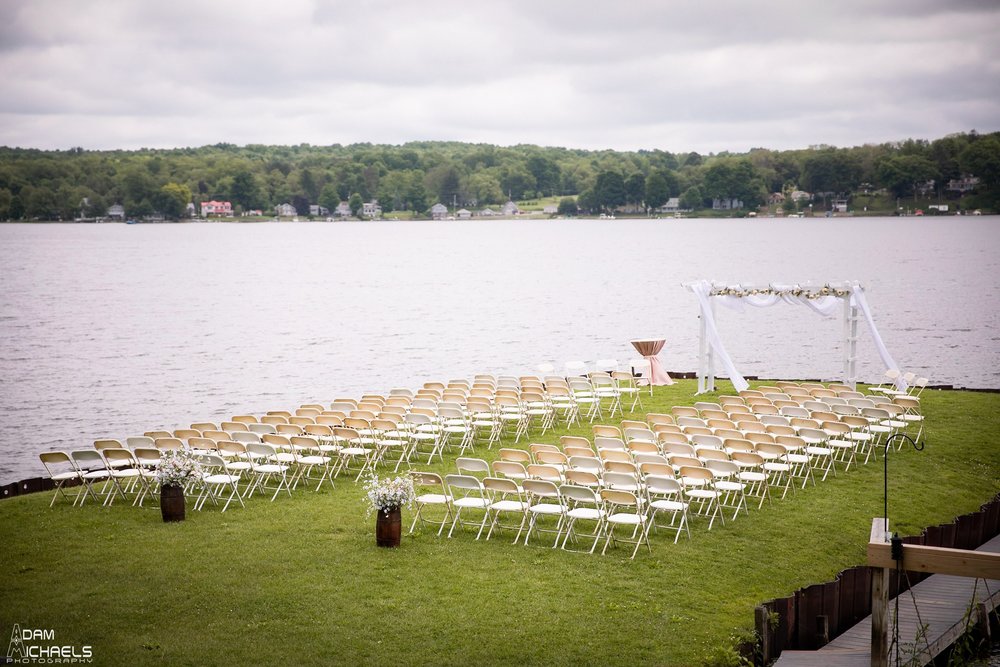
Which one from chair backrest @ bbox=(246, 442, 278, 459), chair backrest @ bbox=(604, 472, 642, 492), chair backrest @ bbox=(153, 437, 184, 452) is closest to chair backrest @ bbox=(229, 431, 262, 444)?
chair backrest @ bbox=(153, 437, 184, 452)

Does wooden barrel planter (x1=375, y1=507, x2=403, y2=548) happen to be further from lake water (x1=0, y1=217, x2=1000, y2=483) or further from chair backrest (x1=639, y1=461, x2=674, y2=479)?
lake water (x1=0, y1=217, x2=1000, y2=483)

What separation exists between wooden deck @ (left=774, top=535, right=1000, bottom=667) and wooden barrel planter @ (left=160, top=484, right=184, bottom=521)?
7.78 metres

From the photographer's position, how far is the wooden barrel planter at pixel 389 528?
12039 mm

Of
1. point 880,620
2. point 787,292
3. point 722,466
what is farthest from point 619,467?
point 787,292

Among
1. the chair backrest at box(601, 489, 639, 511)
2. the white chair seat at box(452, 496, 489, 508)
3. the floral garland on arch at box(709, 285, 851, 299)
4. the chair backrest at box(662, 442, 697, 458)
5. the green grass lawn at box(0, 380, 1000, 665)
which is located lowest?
the green grass lawn at box(0, 380, 1000, 665)

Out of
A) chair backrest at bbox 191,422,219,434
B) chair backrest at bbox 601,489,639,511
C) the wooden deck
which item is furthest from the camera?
chair backrest at bbox 191,422,219,434

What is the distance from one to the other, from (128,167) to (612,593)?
18029 centimetres

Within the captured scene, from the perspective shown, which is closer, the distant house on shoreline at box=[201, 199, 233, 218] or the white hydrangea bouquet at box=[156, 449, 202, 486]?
the white hydrangea bouquet at box=[156, 449, 202, 486]

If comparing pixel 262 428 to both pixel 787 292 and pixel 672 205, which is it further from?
pixel 672 205

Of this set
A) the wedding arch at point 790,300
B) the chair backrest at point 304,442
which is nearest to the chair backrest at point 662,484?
the chair backrest at point 304,442

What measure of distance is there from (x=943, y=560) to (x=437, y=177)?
190 m

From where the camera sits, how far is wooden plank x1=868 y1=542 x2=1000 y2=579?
25.7ft

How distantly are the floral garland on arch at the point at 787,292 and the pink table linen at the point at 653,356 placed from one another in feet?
6.09

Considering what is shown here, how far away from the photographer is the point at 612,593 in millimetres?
10711
